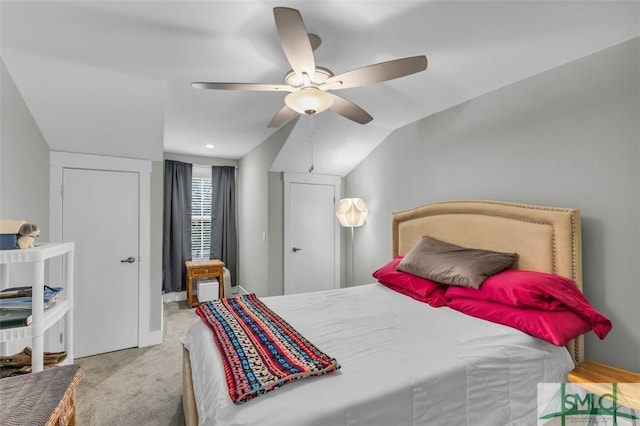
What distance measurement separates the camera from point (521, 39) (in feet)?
6.13

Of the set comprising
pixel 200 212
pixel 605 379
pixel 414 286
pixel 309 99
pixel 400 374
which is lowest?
pixel 605 379

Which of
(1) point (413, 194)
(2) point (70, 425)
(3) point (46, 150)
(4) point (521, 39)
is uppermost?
(4) point (521, 39)

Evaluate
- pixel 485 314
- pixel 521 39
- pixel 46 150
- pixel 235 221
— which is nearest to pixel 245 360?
pixel 485 314

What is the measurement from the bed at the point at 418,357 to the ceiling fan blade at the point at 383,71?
136cm

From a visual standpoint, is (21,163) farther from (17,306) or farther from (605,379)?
(605,379)

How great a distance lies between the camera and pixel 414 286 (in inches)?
94.4

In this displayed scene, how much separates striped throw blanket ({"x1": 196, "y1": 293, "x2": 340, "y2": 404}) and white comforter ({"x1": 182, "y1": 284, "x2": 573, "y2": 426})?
4 centimetres

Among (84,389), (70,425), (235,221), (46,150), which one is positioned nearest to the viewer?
(70,425)

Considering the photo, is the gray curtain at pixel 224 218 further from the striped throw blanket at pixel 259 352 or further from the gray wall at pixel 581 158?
the gray wall at pixel 581 158

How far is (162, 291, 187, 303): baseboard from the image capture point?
4.78m

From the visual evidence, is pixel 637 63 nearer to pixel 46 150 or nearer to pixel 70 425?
pixel 70 425

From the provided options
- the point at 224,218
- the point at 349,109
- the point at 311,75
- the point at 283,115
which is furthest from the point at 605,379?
the point at 224,218

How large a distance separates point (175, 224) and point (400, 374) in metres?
4.50

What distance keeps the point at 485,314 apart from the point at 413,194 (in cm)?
165
